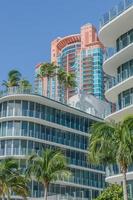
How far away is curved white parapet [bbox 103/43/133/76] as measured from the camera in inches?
1899

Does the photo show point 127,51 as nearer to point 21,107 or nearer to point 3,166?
point 3,166

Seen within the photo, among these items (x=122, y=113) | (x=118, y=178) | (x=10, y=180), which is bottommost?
(x=118, y=178)

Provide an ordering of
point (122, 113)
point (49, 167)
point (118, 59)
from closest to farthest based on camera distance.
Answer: point (49, 167) < point (122, 113) < point (118, 59)

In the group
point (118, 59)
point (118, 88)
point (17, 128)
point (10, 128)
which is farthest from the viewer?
point (10, 128)

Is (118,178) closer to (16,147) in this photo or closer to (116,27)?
(116,27)

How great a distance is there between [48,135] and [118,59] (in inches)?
1133

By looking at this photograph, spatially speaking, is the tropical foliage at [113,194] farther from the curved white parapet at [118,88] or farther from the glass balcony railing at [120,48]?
the glass balcony railing at [120,48]

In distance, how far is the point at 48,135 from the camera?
76125 millimetres

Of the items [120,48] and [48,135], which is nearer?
[120,48]

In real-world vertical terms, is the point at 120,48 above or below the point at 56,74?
below

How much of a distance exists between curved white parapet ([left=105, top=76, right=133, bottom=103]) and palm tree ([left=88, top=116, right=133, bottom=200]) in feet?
40.2

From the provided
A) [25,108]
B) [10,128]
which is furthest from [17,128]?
[25,108]

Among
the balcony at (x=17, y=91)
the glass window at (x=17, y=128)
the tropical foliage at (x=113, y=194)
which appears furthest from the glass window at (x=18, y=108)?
the tropical foliage at (x=113, y=194)

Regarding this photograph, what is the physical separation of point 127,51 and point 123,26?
2782mm
